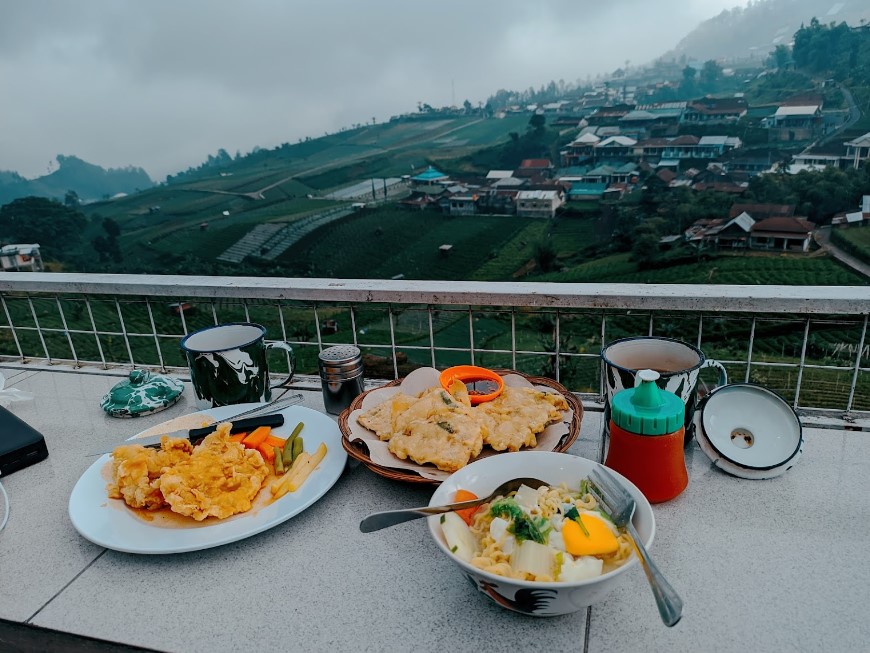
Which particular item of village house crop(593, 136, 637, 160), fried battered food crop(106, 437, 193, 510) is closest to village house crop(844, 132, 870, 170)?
village house crop(593, 136, 637, 160)

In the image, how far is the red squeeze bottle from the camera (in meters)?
1.14

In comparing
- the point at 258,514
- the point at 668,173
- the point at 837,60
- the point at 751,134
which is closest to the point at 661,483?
the point at 258,514

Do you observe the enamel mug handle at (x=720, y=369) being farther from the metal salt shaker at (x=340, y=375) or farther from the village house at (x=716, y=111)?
the village house at (x=716, y=111)

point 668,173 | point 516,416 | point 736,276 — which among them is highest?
point 516,416

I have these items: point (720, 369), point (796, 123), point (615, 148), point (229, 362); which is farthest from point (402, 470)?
point (615, 148)

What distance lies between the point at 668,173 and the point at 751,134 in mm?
5663

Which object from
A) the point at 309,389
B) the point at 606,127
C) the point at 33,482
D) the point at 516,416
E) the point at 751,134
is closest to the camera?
the point at 516,416

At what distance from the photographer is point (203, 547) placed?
1134 millimetres

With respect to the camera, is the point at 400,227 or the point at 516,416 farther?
the point at 400,227

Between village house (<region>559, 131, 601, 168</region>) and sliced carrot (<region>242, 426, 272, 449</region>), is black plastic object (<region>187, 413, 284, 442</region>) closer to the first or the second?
sliced carrot (<region>242, 426, 272, 449</region>)

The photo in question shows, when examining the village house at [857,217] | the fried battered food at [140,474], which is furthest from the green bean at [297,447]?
the village house at [857,217]

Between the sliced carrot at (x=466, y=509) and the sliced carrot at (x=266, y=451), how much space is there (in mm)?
536

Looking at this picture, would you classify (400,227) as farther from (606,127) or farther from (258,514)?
(258,514)

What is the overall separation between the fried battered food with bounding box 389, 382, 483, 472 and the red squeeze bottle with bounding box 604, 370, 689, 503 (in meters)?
0.31
